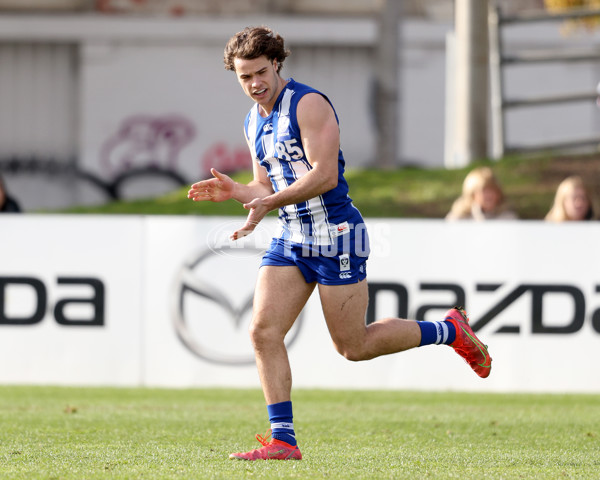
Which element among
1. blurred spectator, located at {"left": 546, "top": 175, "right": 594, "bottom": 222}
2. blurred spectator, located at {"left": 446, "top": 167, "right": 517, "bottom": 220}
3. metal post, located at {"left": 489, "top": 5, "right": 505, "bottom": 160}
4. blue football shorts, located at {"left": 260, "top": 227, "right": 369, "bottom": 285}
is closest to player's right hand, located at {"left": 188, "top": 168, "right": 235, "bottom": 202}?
blue football shorts, located at {"left": 260, "top": 227, "right": 369, "bottom": 285}

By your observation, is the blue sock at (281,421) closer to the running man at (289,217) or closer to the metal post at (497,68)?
the running man at (289,217)

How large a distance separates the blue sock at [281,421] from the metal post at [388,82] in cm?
1234

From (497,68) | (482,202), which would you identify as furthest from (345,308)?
(497,68)

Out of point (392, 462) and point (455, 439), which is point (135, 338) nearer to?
point (455, 439)

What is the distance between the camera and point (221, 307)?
9.41 metres

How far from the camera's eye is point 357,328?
5.61 meters

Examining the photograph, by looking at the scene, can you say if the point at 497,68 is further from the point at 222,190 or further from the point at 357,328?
the point at 222,190

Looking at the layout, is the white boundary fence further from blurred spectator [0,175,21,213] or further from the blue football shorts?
the blue football shorts

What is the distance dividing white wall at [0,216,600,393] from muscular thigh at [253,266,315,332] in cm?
381

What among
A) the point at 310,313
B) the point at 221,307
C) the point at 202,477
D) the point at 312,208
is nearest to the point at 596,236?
the point at 310,313

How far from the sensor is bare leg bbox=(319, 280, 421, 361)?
5.55 metres

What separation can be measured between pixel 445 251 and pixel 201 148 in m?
17.1

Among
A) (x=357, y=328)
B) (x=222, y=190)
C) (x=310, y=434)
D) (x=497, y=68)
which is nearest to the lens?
(x=222, y=190)

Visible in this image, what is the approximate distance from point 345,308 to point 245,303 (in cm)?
392
